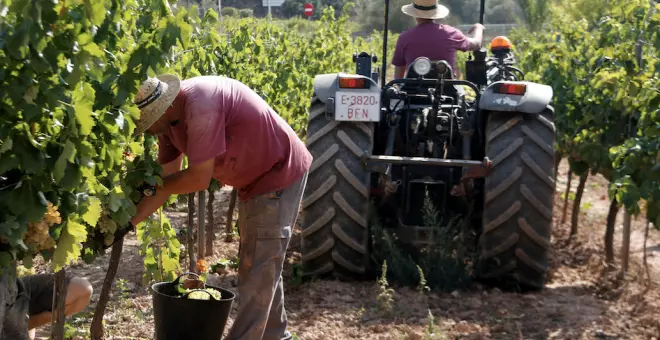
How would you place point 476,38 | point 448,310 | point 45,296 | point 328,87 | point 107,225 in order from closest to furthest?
point 107,225 → point 45,296 → point 448,310 → point 328,87 → point 476,38

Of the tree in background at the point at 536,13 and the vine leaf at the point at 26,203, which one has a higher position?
the tree in background at the point at 536,13

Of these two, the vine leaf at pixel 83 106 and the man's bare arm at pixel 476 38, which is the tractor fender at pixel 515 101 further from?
the vine leaf at pixel 83 106

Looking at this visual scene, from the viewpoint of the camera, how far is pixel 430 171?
6.49 m

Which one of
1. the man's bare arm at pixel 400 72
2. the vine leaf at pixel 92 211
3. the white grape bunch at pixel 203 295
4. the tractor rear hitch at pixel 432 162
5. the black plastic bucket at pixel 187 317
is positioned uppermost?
the man's bare arm at pixel 400 72

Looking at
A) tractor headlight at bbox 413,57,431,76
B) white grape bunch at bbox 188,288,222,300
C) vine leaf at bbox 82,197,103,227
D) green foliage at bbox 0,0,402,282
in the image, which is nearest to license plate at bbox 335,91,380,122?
tractor headlight at bbox 413,57,431,76

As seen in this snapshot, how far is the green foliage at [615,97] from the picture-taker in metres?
4.98

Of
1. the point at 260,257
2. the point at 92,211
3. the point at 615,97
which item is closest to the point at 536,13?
the point at 615,97

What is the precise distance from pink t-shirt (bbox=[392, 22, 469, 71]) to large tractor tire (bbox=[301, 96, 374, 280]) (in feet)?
3.04

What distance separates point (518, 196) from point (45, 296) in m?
2.99

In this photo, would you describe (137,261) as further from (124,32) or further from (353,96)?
(124,32)

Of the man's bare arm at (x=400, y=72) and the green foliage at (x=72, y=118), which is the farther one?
the man's bare arm at (x=400, y=72)

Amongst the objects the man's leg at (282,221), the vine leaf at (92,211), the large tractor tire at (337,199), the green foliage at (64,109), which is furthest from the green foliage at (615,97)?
the vine leaf at (92,211)

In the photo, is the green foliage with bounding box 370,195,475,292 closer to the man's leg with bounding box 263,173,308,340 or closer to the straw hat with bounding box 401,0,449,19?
the straw hat with bounding box 401,0,449,19

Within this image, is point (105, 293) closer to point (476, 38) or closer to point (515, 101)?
point (515, 101)
